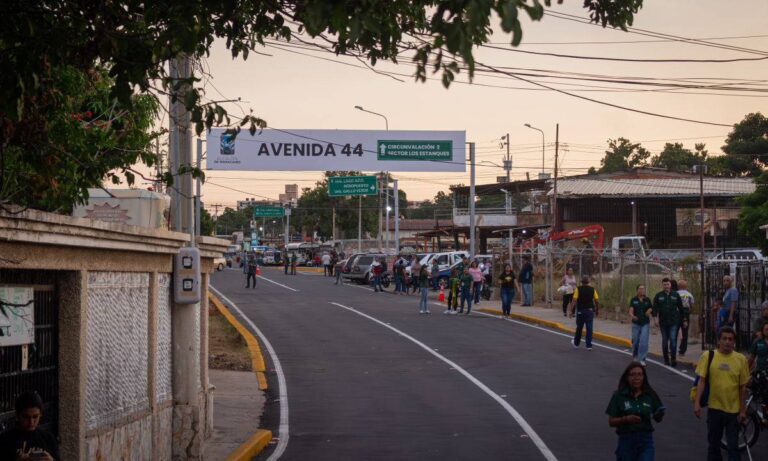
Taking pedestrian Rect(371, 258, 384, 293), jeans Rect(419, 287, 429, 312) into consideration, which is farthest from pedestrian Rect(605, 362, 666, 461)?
pedestrian Rect(371, 258, 384, 293)

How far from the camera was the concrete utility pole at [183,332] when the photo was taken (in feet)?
40.7

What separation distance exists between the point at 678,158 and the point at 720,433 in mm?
92170

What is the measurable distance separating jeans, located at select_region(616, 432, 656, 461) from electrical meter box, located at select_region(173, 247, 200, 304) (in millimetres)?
5392

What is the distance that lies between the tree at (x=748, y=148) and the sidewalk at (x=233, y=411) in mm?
68801

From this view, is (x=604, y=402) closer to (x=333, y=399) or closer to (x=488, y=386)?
(x=488, y=386)

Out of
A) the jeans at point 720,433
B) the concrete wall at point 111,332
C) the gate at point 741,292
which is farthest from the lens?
the gate at point 741,292

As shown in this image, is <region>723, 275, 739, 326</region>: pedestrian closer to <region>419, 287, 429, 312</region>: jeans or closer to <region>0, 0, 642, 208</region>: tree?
<region>0, 0, 642, 208</region>: tree

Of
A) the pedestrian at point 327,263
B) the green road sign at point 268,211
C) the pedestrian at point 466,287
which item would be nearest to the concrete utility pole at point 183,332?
the pedestrian at point 466,287

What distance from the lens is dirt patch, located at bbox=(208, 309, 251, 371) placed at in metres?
22.5

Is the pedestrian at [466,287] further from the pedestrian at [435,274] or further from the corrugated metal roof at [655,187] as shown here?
the corrugated metal roof at [655,187]

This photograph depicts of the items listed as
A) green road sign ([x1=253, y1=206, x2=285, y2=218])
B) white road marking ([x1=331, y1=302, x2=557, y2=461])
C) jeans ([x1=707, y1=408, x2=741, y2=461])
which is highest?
green road sign ([x1=253, y1=206, x2=285, y2=218])

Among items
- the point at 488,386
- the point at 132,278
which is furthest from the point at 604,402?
the point at 132,278

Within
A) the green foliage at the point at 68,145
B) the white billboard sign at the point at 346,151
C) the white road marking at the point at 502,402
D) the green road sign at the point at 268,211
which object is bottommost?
the white road marking at the point at 502,402

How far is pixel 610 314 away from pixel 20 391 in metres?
28.0
